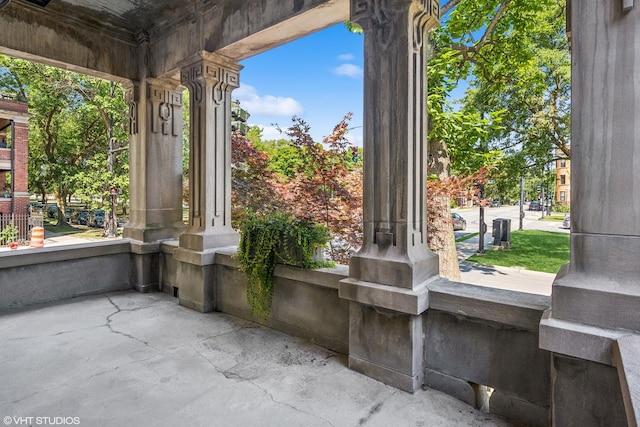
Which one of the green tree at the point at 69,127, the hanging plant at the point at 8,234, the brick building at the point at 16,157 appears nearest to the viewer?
the hanging plant at the point at 8,234

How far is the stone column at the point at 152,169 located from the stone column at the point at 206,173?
2.79 feet

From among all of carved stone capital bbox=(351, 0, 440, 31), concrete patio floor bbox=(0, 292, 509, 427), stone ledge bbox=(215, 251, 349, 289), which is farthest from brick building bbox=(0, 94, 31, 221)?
carved stone capital bbox=(351, 0, 440, 31)

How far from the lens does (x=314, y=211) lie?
482 centimetres

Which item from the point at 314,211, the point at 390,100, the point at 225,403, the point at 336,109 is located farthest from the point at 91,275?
the point at 390,100

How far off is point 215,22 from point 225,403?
3809 millimetres

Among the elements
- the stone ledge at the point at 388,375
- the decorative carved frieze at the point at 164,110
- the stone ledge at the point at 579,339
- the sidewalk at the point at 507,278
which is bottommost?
the sidewalk at the point at 507,278

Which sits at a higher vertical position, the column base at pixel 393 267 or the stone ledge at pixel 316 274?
the column base at pixel 393 267

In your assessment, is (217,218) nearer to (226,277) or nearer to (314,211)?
(226,277)

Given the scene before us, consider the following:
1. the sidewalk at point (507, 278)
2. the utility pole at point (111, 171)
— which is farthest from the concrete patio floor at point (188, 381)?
the utility pole at point (111, 171)

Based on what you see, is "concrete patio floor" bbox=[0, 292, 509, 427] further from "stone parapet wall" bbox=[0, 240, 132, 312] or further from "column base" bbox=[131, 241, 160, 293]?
"column base" bbox=[131, 241, 160, 293]

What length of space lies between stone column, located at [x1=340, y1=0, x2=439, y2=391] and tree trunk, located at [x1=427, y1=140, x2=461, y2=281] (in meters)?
2.77

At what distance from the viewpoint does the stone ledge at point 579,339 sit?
1.58 meters

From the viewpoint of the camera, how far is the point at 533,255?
11047 millimetres

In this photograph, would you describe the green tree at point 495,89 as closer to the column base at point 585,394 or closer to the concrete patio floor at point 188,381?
the concrete patio floor at point 188,381
